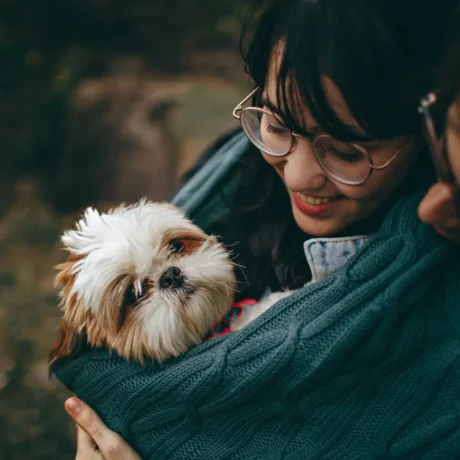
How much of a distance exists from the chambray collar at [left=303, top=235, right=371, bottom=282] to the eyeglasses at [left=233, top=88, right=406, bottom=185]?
212mm

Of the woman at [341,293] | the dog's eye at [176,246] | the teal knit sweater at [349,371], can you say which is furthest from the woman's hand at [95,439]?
the dog's eye at [176,246]

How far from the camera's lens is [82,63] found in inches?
219

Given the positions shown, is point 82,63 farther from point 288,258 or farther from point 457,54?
point 457,54

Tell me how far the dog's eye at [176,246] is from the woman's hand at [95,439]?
0.57 m

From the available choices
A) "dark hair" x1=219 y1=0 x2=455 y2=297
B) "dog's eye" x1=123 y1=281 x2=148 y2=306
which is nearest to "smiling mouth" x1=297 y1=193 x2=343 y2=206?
"dark hair" x1=219 y1=0 x2=455 y2=297

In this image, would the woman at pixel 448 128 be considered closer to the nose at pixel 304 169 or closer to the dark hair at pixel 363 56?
the dark hair at pixel 363 56

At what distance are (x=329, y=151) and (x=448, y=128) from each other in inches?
13.5

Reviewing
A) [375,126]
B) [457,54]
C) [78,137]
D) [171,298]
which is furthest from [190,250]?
[78,137]

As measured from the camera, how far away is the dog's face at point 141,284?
1706mm

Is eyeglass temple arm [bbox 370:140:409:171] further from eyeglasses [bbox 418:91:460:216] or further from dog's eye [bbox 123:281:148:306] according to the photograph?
dog's eye [bbox 123:281:148:306]

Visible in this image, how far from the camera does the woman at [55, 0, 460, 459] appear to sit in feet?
4.52

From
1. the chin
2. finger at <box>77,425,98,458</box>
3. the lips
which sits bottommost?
finger at <box>77,425,98,458</box>

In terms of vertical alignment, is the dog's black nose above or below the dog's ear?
below

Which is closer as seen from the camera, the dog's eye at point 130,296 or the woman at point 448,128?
the woman at point 448,128
